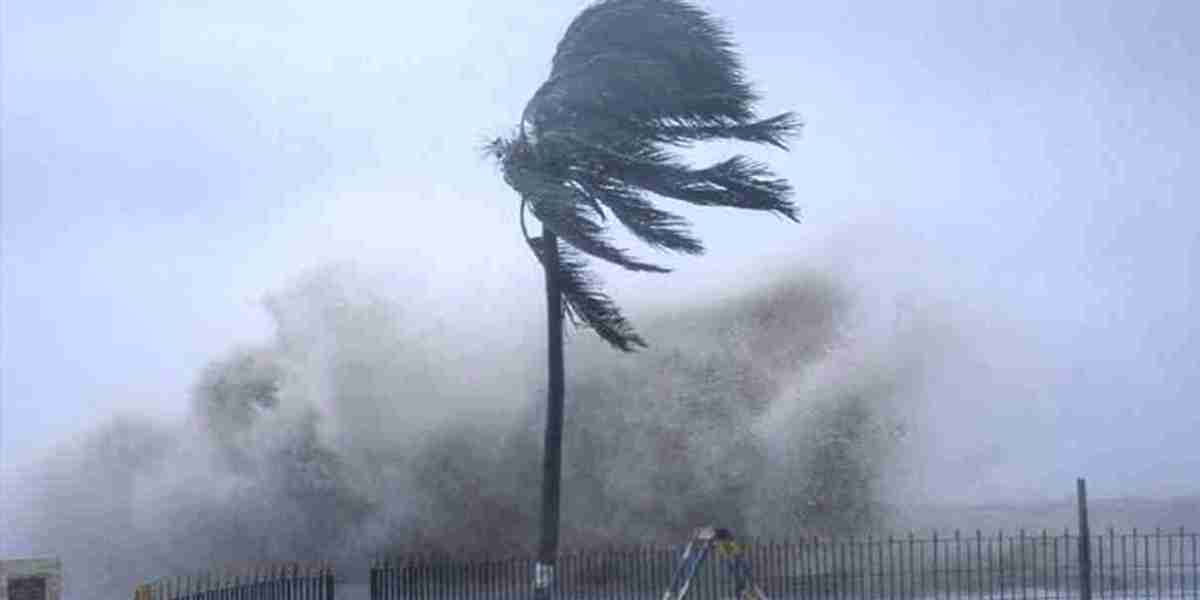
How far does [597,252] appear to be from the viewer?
1878cm

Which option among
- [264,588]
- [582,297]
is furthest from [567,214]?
[264,588]

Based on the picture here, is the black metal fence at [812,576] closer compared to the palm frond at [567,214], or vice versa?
the palm frond at [567,214]

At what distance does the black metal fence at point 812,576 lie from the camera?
68.9 feet

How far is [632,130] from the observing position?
19422 mm

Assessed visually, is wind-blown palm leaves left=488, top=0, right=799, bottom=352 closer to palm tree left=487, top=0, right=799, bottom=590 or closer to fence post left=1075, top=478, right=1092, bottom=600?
palm tree left=487, top=0, right=799, bottom=590

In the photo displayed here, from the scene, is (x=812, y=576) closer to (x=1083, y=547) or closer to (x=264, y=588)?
(x=1083, y=547)

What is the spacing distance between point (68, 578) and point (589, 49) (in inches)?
769

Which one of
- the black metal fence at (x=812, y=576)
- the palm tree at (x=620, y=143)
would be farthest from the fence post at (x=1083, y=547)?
the palm tree at (x=620, y=143)

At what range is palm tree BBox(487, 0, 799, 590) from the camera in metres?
19.0

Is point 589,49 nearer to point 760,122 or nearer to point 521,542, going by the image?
point 760,122

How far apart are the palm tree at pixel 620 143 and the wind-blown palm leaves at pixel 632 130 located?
0.01 meters

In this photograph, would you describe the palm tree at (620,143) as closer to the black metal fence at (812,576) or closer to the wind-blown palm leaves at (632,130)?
the wind-blown palm leaves at (632,130)

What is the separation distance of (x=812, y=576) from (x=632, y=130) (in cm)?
639

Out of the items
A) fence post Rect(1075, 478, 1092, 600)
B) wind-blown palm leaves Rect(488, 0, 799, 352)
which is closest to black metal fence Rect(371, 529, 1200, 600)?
fence post Rect(1075, 478, 1092, 600)
